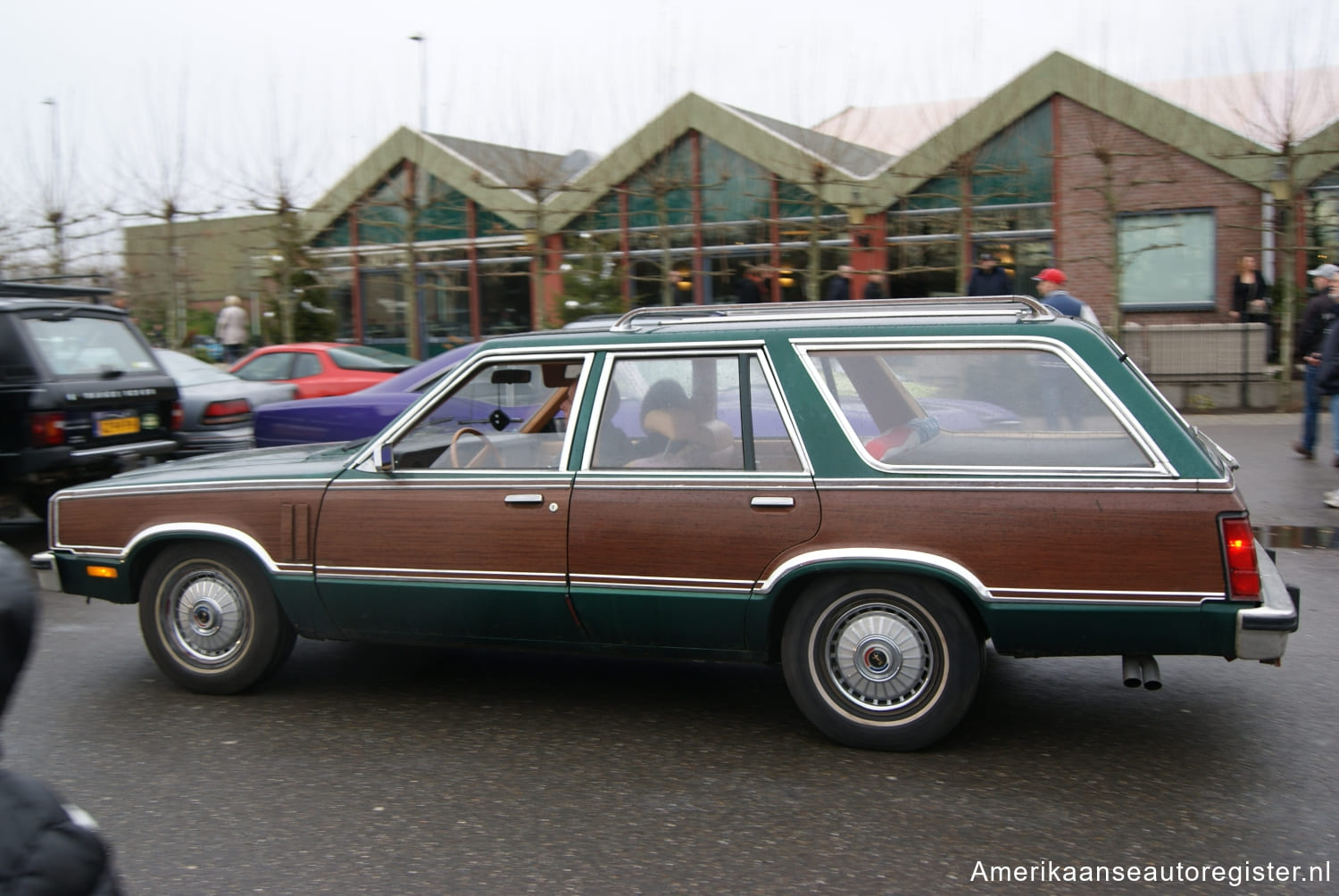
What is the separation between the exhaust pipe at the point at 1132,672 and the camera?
413 cm

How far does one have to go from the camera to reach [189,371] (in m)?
12.8

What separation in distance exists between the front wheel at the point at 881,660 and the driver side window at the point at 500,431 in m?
1.23

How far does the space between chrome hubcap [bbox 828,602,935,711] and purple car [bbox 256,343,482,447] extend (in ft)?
19.6

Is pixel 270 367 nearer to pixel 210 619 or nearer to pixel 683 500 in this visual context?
pixel 210 619

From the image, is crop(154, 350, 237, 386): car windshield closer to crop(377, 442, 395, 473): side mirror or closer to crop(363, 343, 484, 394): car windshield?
crop(363, 343, 484, 394): car windshield

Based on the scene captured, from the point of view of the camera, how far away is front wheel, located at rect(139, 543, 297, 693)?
5.11m

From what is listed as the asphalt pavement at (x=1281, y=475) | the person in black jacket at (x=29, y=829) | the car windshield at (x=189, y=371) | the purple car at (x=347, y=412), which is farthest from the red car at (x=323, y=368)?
the person in black jacket at (x=29, y=829)

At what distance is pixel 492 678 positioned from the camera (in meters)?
5.47

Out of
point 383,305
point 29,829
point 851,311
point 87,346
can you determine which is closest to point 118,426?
point 87,346

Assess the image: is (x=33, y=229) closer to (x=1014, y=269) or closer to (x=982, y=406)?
(x=1014, y=269)

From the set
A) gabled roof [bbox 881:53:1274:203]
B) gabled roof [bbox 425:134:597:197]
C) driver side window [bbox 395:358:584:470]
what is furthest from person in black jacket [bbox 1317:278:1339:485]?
gabled roof [bbox 425:134:597:197]

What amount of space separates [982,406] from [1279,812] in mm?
1638

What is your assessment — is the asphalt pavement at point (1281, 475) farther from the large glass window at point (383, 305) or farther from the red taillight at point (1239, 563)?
the large glass window at point (383, 305)

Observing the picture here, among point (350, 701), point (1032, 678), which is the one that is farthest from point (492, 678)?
point (1032, 678)
